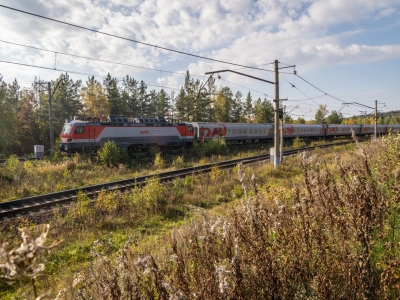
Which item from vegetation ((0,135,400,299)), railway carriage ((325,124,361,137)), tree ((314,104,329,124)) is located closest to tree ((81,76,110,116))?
railway carriage ((325,124,361,137))

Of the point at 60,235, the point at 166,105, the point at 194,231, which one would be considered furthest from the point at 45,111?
the point at 194,231

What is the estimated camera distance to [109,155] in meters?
19.6

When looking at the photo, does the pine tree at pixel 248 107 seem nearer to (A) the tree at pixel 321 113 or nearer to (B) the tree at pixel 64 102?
(A) the tree at pixel 321 113

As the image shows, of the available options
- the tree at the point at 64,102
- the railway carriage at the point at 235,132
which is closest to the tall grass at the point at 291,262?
the railway carriage at the point at 235,132

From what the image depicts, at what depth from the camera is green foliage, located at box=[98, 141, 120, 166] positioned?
63.6 ft

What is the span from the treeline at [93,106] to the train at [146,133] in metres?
5.35

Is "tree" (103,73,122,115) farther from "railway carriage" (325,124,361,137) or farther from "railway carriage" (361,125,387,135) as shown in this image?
"railway carriage" (361,125,387,135)

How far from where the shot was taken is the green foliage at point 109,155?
19375 mm

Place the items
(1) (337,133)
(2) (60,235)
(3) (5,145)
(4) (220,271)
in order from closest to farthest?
(4) (220,271)
(2) (60,235)
(3) (5,145)
(1) (337,133)

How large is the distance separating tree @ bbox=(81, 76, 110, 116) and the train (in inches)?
892

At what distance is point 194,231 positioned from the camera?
336 centimetres

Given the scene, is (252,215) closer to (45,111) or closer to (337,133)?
(45,111)

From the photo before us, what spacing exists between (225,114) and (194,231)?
5259cm

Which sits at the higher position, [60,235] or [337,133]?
[337,133]
